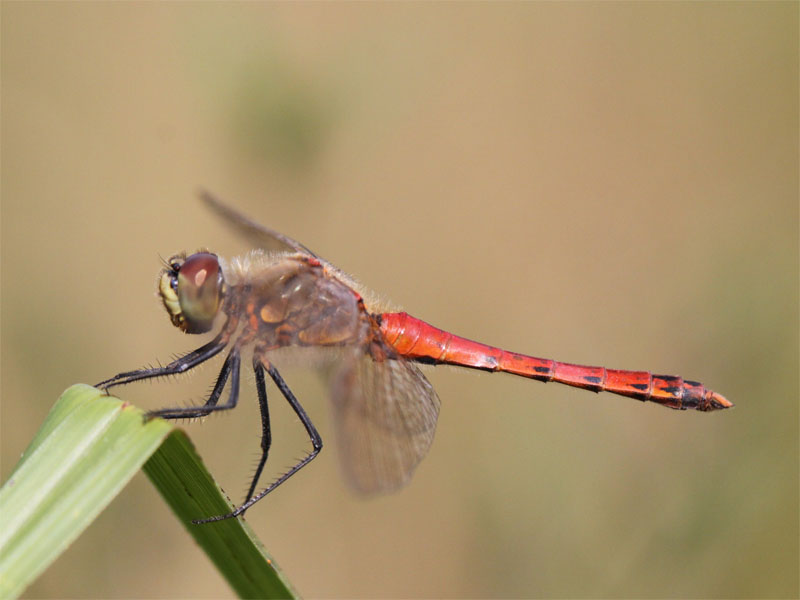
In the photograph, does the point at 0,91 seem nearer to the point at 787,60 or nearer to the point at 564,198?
the point at 564,198

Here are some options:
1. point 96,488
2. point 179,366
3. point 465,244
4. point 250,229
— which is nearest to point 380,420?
point 179,366

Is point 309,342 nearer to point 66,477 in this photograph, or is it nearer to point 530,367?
point 530,367

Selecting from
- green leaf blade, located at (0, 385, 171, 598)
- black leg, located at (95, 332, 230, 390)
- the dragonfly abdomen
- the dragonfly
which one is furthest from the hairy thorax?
green leaf blade, located at (0, 385, 171, 598)

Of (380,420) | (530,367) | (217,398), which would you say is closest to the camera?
(217,398)

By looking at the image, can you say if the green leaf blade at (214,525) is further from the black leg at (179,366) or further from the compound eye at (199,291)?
the compound eye at (199,291)

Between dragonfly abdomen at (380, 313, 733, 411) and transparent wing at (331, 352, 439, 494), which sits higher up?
dragonfly abdomen at (380, 313, 733, 411)

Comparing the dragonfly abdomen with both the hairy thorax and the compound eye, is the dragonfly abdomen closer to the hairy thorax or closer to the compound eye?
the hairy thorax

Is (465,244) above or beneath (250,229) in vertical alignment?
above
